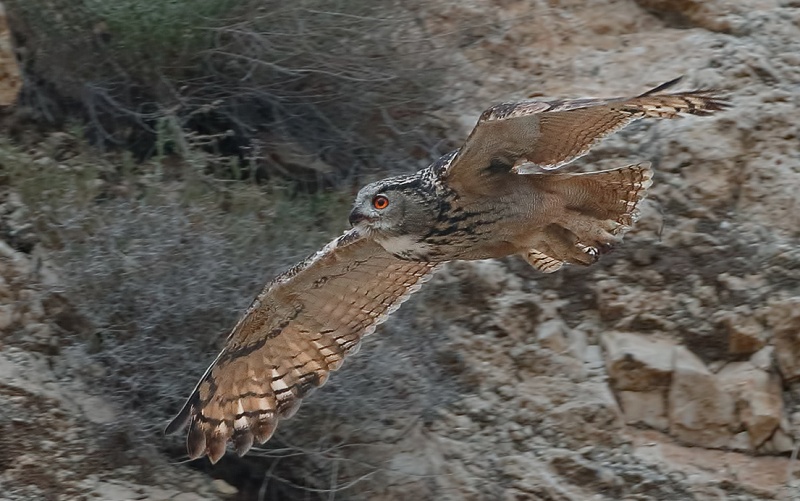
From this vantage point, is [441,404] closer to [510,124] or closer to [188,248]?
[188,248]

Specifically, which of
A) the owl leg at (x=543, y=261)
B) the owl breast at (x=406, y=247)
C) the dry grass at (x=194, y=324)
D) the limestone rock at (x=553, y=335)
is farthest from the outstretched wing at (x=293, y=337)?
the limestone rock at (x=553, y=335)

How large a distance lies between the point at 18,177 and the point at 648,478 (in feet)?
9.98

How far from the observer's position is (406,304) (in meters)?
5.37

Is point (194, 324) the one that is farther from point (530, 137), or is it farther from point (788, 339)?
point (788, 339)

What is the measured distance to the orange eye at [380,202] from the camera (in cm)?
420

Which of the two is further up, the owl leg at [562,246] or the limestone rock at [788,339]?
the owl leg at [562,246]

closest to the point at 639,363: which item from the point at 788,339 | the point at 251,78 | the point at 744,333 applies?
the point at 744,333

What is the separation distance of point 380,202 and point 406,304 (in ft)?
4.04

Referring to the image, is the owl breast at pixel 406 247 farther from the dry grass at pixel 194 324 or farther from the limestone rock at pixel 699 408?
the limestone rock at pixel 699 408

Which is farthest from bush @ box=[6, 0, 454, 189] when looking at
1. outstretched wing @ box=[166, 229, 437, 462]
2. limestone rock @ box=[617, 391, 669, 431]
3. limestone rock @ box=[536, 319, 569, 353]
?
limestone rock @ box=[617, 391, 669, 431]

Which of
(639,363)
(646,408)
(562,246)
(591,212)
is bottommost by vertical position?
(646,408)

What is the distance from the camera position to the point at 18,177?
5379 mm

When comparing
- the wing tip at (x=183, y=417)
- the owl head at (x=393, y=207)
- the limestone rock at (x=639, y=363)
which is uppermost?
the owl head at (x=393, y=207)

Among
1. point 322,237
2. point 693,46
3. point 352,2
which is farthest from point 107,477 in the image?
point 693,46
